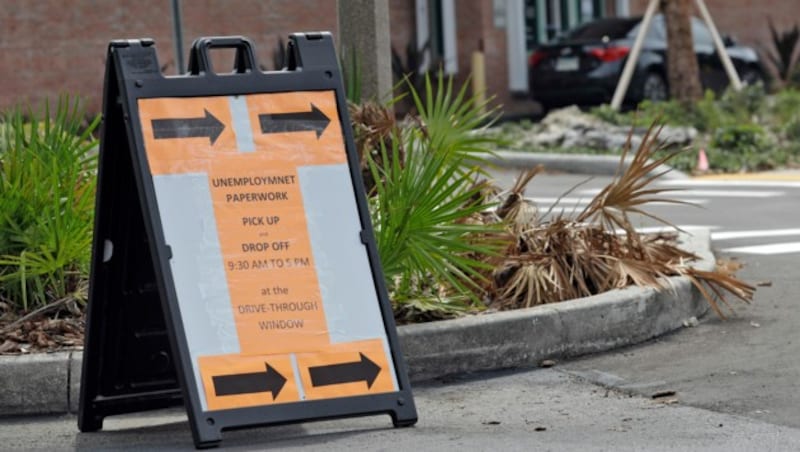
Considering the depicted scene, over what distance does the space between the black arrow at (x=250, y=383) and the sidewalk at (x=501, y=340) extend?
45.0 inches

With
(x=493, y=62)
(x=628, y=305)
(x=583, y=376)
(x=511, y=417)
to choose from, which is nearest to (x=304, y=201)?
(x=511, y=417)

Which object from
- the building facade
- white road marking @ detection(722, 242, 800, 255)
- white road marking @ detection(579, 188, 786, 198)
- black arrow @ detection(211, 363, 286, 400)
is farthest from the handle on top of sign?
the building facade

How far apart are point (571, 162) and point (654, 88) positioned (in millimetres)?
6164

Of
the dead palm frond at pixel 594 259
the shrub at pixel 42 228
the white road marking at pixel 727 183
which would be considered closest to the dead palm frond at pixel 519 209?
the dead palm frond at pixel 594 259

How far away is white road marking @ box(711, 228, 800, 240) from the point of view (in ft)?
39.9

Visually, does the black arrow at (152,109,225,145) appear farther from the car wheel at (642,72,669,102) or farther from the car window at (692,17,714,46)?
the car window at (692,17,714,46)

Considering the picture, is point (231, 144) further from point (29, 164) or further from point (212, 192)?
point (29, 164)

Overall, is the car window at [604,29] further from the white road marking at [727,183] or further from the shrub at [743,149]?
the white road marking at [727,183]

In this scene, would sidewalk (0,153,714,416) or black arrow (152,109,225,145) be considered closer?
black arrow (152,109,225,145)

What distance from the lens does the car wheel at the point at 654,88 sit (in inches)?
937

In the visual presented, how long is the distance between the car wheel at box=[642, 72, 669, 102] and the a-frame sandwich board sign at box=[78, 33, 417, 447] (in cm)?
1758

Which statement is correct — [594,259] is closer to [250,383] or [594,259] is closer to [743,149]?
[250,383]

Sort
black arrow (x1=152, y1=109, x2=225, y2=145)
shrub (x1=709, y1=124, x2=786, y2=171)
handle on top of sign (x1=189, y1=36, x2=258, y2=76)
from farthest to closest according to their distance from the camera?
shrub (x1=709, y1=124, x2=786, y2=171), handle on top of sign (x1=189, y1=36, x2=258, y2=76), black arrow (x1=152, y1=109, x2=225, y2=145)

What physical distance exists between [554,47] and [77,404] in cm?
1799
